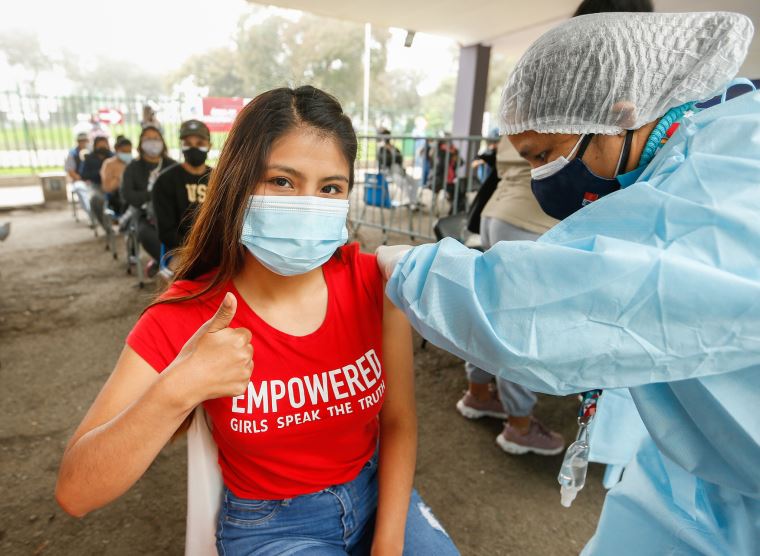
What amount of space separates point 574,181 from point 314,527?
1.00 meters

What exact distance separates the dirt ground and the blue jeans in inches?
33.3

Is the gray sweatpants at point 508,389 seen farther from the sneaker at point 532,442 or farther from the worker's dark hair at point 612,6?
the worker's dark hair at point 612,6

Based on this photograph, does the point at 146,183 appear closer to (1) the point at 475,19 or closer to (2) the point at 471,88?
(1) the point at 475,19

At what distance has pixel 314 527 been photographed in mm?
1126

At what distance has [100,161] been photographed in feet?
23.8

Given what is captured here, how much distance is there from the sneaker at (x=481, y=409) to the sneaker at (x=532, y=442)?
0.26 metres

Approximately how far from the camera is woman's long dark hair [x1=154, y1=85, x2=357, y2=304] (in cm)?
111

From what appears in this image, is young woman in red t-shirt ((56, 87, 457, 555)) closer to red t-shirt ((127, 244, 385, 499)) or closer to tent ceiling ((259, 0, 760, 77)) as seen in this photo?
red t-shirt ((127, 244, 385, 499))

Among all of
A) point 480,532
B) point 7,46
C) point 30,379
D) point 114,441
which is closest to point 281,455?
point 114,441

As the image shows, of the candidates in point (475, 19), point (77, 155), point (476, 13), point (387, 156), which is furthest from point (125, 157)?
point (475, 19)

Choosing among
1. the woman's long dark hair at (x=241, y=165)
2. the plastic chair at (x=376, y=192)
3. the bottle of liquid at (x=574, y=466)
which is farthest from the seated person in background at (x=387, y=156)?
the bottle of liquid at (x=574, y=466)

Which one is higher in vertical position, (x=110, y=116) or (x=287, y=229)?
(x=110, y=116)

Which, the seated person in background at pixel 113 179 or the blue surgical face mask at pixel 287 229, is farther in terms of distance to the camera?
the seated person in background at pixel 113 179

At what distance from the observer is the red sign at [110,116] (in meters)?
11.6
